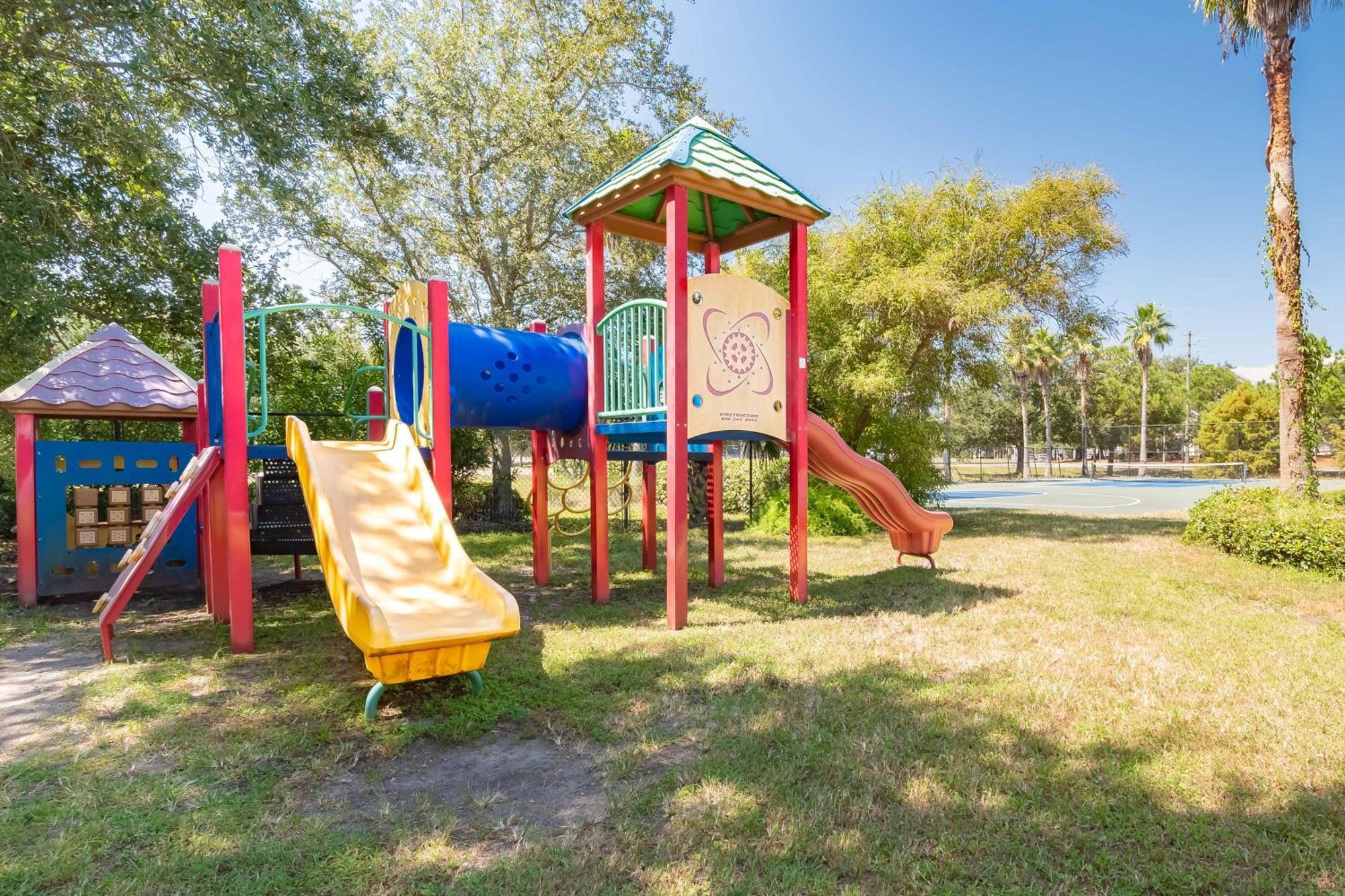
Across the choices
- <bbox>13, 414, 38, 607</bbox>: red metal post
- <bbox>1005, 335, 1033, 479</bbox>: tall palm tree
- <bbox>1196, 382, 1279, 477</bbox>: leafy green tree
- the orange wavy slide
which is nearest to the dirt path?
<bbox>13, 414, 38, 607</bbox>: red metal post

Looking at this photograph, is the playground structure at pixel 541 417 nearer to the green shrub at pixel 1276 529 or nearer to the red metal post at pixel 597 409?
the red metal post at pixel 597 409

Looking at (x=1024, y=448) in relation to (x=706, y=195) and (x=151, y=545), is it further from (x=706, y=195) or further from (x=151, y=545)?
(x=151, y=545)

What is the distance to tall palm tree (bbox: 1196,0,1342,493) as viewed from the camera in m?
9.54

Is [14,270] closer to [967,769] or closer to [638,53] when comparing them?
[967,769]

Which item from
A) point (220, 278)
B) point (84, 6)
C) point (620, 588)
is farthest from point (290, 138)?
point (620, 588)

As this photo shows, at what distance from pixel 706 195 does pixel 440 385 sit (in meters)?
3.14

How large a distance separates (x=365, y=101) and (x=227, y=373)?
21.8 ft

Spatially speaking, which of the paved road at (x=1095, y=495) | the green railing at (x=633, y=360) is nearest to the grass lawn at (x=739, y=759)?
the green railing at (x=633, y=360)

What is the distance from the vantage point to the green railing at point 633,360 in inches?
241

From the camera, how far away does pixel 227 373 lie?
4.75 meters

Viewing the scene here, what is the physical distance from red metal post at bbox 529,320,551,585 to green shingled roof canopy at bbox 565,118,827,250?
8.24ft

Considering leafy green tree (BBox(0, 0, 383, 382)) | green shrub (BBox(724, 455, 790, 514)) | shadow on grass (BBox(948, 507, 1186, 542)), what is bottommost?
shadow on grass (BBox(948, 507, 1186, 542))

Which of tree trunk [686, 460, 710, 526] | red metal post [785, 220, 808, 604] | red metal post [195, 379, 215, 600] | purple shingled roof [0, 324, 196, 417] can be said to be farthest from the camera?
tree trunk [686, 460, 710, 526]

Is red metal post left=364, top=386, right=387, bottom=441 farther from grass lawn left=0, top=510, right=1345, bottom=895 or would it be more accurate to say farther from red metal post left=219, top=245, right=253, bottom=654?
red metal post left=219, top=245, right=253, bottom=654
